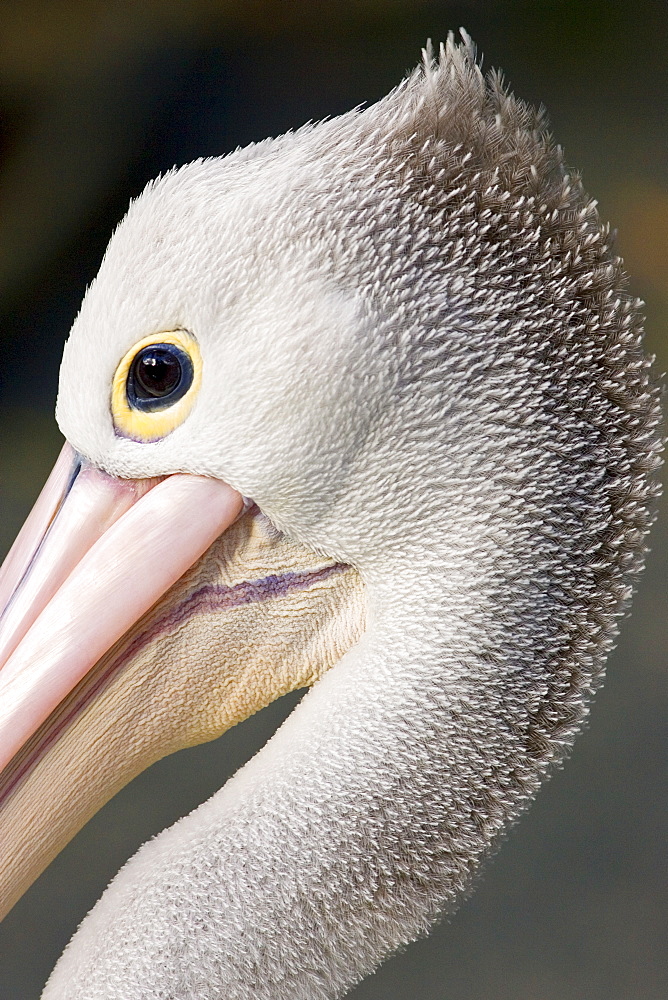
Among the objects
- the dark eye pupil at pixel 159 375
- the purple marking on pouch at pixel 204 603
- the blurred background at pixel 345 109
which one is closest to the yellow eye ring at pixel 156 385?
the dark eye pupil at pixel 159 375

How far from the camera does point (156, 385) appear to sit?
0.64 meters

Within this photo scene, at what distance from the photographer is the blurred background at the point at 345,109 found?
167 centimetres

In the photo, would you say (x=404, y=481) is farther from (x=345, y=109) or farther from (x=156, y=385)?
(x=345, y=109)

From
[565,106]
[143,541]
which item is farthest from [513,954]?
[565,106]

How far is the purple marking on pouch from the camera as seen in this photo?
0.69 meters

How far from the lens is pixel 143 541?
64 centimetres

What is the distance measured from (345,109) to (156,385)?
4.32 ft

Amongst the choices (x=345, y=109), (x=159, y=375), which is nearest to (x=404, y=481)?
(x=159, y=375)

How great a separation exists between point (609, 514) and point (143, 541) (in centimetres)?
31

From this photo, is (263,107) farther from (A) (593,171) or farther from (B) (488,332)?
(B) (488,332)

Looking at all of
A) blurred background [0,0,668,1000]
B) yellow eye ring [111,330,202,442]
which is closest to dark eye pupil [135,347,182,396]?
yellow eye ring [111,330,202,442]

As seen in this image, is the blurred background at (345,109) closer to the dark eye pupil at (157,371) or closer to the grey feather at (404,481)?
the grey feather at (404,481)

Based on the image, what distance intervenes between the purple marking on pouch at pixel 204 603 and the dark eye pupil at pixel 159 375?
0.14 meters

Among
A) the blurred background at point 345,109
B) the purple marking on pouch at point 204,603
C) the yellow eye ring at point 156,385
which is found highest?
the blurred background at point 345,109
